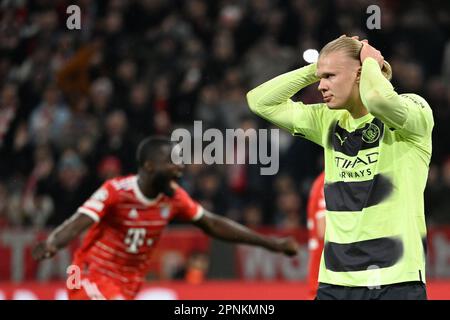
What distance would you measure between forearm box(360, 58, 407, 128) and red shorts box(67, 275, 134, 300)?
10.3ft

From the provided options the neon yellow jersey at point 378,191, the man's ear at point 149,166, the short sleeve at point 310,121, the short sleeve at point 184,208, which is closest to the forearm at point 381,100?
the neon yellow jersey at point 378,191

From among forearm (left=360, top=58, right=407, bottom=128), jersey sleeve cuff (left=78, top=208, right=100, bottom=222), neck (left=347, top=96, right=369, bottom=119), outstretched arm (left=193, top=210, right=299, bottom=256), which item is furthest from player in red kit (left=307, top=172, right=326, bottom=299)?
forearm (left=360, top=58, right=407, bottom=128)

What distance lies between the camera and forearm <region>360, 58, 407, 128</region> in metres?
4.10

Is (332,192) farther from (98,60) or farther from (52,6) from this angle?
(52,6)

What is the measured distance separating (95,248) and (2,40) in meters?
7.10

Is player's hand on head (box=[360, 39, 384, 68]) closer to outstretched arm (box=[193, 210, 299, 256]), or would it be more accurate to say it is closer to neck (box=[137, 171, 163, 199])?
neck (box=[137, 171, 163, 199])

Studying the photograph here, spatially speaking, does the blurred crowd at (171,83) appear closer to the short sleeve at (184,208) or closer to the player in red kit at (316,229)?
the player in red kit at (316,229)

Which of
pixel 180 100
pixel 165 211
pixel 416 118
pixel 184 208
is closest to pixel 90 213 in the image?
pixel 165 211

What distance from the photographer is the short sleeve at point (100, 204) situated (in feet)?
21.9

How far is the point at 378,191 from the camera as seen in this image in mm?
4289
